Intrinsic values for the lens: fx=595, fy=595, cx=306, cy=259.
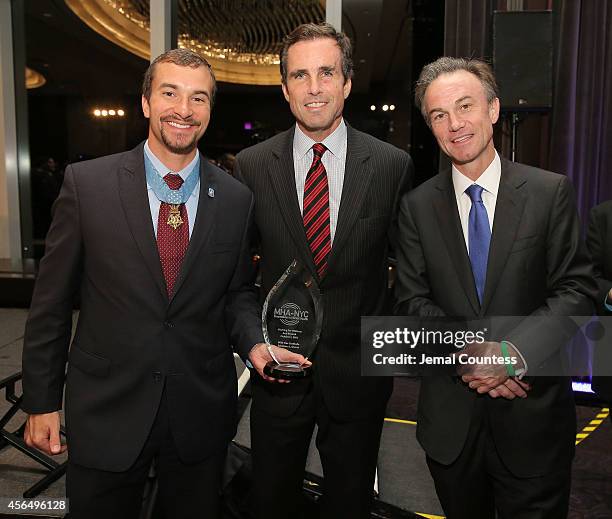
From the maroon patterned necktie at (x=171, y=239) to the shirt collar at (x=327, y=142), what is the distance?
431mm

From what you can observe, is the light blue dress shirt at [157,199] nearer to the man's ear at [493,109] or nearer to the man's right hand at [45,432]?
the man's right hand at [45,432]

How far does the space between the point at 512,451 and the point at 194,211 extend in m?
0.99

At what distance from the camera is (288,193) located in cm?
168

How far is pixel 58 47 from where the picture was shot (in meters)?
8.09

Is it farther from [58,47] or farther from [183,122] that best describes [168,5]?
[183,122]

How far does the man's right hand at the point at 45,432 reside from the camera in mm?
1487

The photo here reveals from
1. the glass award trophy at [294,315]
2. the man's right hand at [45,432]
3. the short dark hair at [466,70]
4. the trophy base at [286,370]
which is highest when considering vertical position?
the short dark hair at [466,70]

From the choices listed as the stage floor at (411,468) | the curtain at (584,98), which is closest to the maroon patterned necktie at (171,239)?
the stage floor at (411,468)

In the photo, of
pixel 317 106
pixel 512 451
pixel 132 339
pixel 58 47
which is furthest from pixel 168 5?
pixel 512 451

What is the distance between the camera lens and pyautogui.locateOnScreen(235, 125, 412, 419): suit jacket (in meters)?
1.65

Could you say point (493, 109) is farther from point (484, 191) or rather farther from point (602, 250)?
point (602, 250)

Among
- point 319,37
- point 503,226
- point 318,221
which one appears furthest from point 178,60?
point 503,226

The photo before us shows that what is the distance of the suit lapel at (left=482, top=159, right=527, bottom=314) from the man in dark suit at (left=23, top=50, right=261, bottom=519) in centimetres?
60

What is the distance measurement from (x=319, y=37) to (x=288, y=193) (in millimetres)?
457
